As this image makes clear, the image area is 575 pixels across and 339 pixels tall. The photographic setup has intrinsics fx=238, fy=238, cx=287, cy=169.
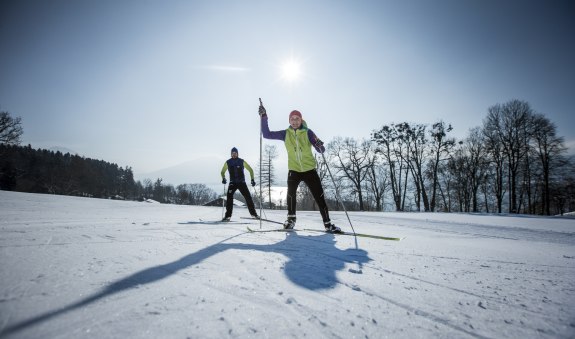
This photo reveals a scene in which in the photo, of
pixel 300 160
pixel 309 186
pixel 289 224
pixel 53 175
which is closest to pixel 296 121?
pixel 300 160

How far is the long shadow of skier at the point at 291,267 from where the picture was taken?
968 mm

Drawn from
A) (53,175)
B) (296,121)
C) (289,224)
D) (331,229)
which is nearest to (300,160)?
(296,121)

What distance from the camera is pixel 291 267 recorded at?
170cm

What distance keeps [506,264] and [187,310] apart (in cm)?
250

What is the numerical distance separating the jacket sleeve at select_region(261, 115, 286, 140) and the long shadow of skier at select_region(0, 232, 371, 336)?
2711 mm

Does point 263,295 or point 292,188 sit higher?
point 292,188

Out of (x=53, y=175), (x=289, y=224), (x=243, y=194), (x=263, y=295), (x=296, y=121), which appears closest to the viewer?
(x=263, y=295)

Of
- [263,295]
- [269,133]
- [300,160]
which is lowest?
[263,295]

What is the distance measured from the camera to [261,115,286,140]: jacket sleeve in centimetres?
486

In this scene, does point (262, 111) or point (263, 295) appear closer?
point (263, 295)

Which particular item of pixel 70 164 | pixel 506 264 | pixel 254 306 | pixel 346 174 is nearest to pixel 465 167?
pixel 346 174

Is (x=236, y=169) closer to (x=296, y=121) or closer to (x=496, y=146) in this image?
(x=296, y=121)

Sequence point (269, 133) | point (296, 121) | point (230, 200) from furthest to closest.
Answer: point (230, 200) → point (269, 133) → point (296, 121)

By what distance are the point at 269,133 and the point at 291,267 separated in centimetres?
362
